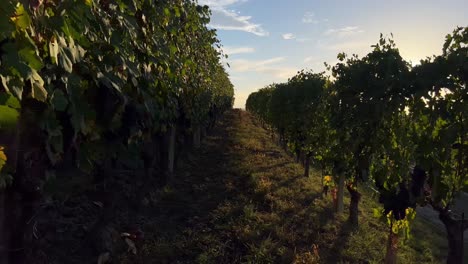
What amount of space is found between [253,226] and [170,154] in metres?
5.25

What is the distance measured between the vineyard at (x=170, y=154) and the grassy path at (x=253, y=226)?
52 millimetres

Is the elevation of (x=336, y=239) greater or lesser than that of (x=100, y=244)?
lesser

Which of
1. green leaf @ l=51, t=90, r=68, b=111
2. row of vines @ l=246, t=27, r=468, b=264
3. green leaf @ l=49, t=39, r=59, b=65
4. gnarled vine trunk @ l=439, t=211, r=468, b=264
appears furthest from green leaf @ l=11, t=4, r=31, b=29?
gnarled vine trunk @ l=439, t=211, r=468, b=264

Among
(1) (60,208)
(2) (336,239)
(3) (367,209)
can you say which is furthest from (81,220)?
(3) (367,209)

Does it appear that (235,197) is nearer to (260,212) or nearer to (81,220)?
(260,212)

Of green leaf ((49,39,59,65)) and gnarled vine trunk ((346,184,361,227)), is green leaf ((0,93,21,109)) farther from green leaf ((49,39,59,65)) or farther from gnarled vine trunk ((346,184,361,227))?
gnarled vine trunk ((346,184,361,227))

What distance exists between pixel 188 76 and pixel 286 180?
260 inches

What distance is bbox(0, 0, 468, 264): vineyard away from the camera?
3143 mm

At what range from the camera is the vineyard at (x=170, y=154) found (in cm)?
314

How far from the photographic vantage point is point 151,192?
11742 millimetres

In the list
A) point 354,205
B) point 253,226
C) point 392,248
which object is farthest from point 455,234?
point 354,205

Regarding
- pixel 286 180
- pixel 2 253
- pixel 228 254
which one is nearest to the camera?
pixel 2 253

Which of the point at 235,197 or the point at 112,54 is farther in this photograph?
the point at 235,197

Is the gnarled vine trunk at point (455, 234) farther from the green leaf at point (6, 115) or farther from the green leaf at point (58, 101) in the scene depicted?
the green leaf at point (6, 115)
